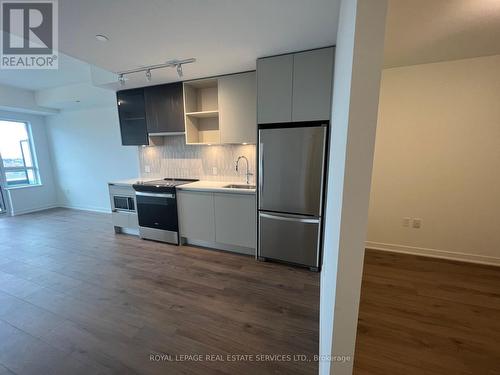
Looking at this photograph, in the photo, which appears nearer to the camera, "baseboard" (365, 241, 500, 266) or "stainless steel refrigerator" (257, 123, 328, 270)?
"stainless steel refrigerator" (257, 123, 328, 270)

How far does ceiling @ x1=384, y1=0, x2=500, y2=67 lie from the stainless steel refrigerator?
1021mm

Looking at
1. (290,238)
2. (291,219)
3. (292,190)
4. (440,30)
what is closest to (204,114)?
(292,190)

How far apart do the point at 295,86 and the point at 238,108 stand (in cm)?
81

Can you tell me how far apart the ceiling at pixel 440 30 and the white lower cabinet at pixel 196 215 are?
2.63m

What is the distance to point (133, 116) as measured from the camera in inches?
135

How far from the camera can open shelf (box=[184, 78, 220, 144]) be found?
3.12m

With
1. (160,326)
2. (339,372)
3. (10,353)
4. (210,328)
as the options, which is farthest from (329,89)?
(10,353)

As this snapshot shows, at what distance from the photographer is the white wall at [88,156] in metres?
4.59

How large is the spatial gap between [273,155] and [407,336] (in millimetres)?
1960

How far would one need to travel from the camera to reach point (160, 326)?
1713 mm

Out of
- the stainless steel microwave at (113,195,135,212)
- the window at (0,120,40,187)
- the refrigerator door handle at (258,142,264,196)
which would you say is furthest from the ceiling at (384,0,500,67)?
the window at (0,120,40,187)

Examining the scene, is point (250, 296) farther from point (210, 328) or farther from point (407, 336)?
point (407, 336)

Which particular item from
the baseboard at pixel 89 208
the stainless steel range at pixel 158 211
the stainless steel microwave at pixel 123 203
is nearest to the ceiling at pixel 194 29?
the stainless steel range at pixel 158 211

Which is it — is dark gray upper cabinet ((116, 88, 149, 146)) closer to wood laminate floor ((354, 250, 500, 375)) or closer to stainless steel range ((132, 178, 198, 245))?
stainless steel range ((132, 178, 198, 245))
